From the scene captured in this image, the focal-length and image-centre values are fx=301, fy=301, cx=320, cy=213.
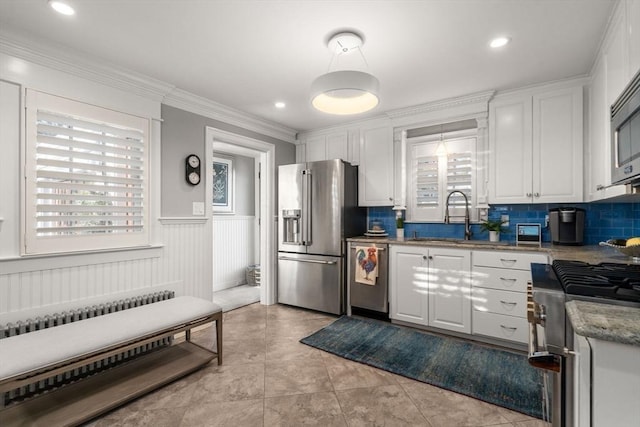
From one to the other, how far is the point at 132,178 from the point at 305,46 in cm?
189

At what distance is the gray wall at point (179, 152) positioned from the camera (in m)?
3.00

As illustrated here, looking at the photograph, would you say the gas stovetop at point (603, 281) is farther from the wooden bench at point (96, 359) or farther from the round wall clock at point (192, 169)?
the round wall clock at point (192, 169)

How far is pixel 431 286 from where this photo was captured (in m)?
3.11

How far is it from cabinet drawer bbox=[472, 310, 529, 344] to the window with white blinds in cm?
323

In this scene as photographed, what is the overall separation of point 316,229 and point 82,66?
8.83 feet

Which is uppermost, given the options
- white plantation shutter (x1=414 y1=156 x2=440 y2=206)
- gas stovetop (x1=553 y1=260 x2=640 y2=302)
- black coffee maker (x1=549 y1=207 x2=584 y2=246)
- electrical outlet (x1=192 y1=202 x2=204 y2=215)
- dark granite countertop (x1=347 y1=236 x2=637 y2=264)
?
white plantation shutter (x1=414 y1=156 x2=440 y2=206)

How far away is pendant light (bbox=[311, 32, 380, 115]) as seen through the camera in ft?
5.92

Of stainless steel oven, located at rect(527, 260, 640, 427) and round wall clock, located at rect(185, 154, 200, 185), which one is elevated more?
round wall clock, located at rect(185, 154, 200, 185)

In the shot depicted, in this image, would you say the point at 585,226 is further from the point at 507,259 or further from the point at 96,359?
the point at 96,359

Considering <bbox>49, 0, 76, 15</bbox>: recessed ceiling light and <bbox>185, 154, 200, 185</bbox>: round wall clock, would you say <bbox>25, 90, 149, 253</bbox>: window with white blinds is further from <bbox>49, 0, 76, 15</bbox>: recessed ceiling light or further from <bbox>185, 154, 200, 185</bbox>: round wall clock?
<bbox>49, 0, 76, 15</bbox>: recessed ceiling light

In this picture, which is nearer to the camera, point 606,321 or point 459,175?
point 606,321

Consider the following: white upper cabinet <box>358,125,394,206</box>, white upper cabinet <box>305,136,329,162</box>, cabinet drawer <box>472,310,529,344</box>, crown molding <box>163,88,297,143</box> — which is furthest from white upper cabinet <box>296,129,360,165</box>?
cabinet drawer <box>472,310,529,344</box>

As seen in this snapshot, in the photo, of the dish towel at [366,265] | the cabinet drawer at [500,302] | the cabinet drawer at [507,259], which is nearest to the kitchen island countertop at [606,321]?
the cabinet drawer at [507,259]

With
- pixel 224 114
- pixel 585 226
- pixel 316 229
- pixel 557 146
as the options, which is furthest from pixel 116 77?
pixel 585 226
